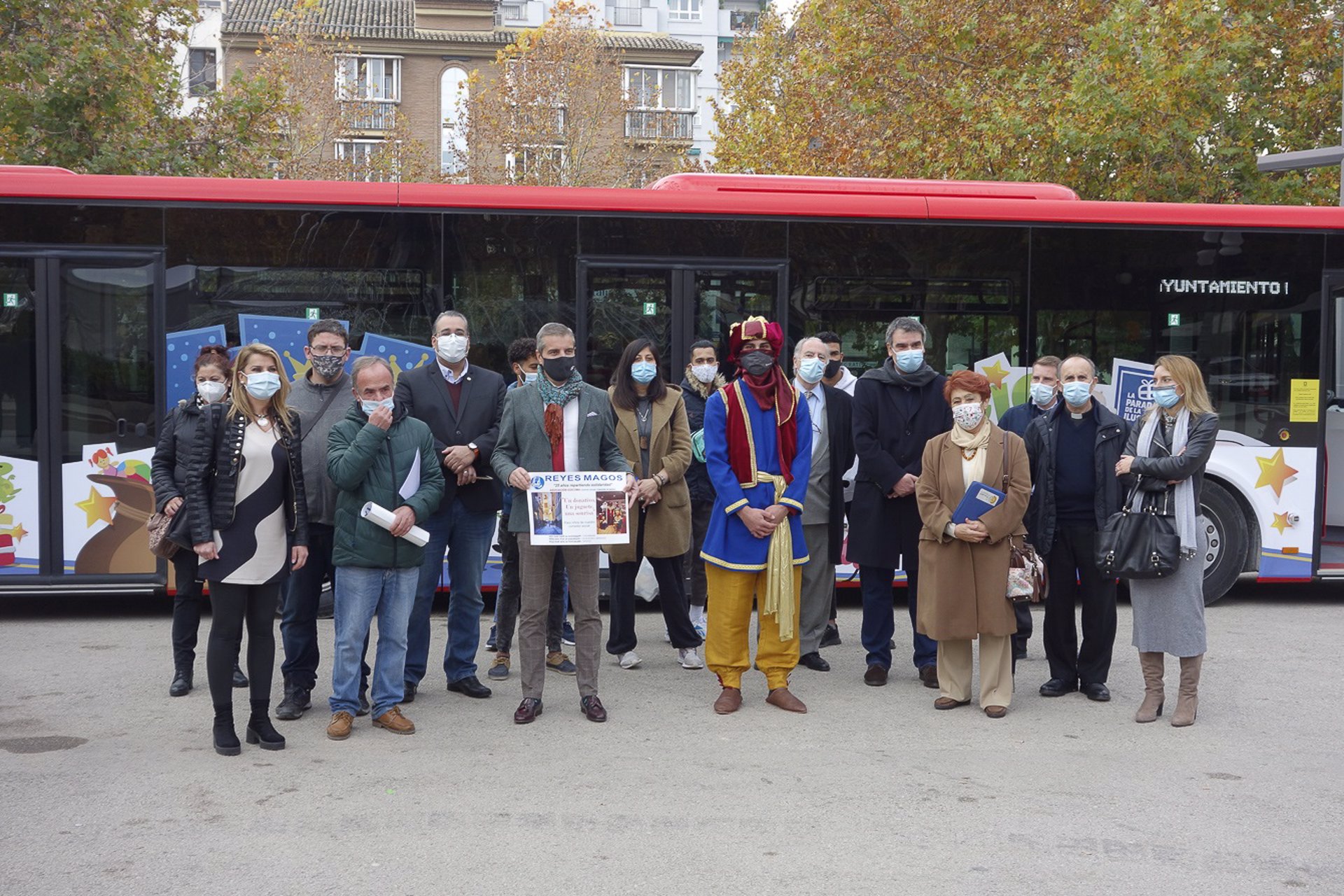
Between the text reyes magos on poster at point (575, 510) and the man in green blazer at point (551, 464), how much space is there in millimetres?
93

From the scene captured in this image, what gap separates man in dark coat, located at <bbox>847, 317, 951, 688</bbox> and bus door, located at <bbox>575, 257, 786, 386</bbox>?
76.3 inches

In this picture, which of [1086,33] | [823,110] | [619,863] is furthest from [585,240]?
[823,110]

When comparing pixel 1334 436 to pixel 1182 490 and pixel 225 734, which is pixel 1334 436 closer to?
pixel 1182 490

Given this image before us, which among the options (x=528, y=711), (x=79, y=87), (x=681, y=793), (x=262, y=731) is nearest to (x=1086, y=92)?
(x=79, y=87)

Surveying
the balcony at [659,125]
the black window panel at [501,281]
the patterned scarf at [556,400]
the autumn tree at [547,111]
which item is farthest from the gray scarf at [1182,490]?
the balcony at [659,125]

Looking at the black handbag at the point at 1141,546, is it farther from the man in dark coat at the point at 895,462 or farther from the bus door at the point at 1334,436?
the bus door at the point at 1334,436

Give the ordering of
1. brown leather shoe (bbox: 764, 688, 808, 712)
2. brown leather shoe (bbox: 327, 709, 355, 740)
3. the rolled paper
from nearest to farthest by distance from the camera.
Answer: the rolled paper < brown leather shoe (bbox: 327, 709, 355, 740) < brown leather shoe (bbox: 764, 688, 808, 712)

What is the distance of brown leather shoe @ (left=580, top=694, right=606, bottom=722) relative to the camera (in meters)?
6.48

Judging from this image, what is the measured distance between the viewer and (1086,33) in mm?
16391

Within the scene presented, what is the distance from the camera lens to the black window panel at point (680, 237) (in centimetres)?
927

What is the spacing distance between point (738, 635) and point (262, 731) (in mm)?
2370

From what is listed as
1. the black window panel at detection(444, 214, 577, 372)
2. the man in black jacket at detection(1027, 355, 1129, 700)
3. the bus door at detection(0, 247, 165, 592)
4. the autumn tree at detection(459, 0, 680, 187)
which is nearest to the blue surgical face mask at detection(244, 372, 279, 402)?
the black window panel at detection(444, 214, 577, 372)

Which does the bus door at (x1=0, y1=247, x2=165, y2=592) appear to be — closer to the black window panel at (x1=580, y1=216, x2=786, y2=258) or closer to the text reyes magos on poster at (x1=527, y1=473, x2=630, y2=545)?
the black window panel at (x1=580, y1=216, x2=786, y2=258)

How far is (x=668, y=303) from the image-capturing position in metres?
9.29
